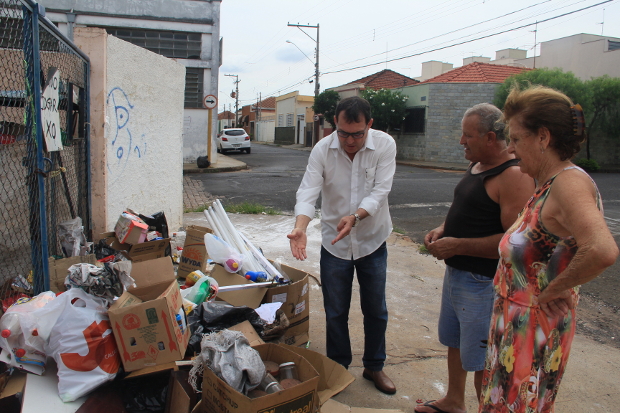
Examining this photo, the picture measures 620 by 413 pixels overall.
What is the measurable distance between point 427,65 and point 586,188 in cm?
3970

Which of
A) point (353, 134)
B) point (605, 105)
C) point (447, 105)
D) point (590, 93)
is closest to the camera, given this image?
point (353, 134)

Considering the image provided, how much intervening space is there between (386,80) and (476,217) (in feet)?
104

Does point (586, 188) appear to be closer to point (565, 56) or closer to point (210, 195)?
point (210, 195)

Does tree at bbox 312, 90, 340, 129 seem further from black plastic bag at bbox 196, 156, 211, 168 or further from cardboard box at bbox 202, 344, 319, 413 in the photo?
cardboard box at bbox 202, 344, 319, 413

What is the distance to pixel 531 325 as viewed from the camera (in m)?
1.68

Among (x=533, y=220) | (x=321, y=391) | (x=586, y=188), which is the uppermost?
(x=586, y=188)

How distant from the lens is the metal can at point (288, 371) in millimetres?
2315

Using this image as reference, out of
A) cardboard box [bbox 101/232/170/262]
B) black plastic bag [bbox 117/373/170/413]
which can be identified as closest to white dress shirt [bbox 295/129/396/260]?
black plastic bag [bbox 117/373/170/413]

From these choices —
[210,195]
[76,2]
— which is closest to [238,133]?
[76,2]

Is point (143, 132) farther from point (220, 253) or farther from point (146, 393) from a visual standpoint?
point (146, 393)

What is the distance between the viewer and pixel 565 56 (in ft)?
→ 93.1

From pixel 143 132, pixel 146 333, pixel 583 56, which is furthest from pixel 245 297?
pixel 583 56

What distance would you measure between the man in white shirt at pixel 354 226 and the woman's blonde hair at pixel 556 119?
113 centimetres

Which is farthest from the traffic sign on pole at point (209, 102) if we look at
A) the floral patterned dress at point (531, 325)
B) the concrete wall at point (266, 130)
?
the concrete wall at point (266, 130)
